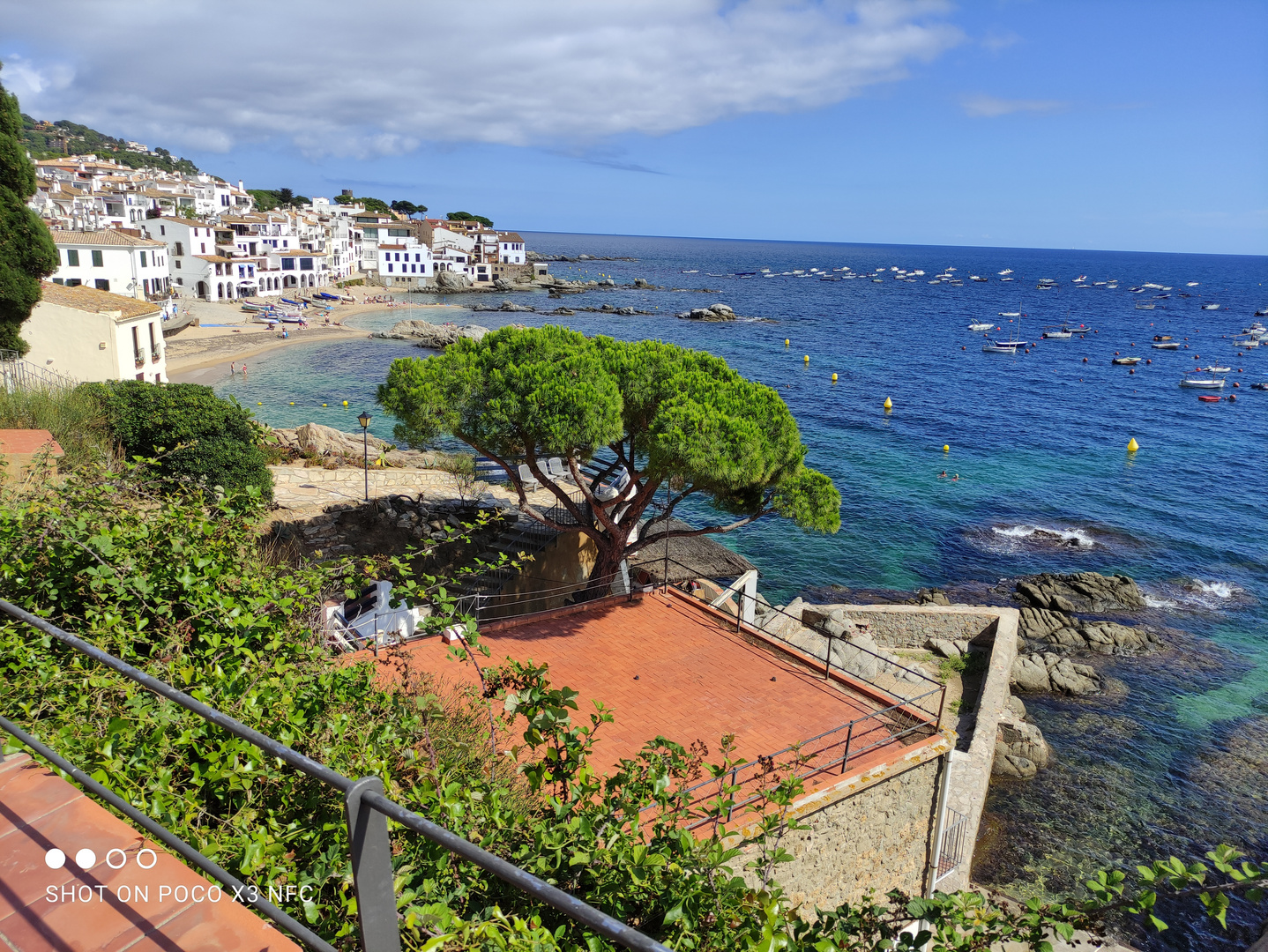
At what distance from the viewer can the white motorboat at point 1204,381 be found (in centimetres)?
6153

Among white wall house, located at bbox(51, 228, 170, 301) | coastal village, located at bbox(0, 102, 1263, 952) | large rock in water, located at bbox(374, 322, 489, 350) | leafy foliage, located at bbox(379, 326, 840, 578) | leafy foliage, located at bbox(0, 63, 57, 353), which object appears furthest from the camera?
large rock in water, located at bbox(374, 322, 489, 350)

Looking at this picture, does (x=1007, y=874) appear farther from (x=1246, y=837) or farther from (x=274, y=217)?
(x=274, y=217)

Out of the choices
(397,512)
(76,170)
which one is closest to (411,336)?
(397,512)

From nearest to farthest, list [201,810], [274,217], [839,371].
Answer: [201,810]
[839,371]
[274,217]

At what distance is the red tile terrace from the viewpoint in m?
10.3

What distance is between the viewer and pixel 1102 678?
21.4 metres

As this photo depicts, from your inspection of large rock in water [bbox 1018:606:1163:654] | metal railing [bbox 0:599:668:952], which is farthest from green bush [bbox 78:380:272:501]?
large rock in water [bbox 1018:606:1163:654]

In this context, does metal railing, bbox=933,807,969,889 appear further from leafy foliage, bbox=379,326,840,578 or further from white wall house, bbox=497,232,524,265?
white wall house, bbox=497,232,524,265

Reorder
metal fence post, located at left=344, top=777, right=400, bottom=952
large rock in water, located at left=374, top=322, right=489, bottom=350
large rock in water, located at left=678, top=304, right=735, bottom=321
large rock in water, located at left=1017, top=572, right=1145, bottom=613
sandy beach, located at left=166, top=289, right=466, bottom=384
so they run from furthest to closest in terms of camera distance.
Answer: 1. large rock in water, located at left=678, top=304, right=735, bottom=321
2. large rock in water, located at left=374, top=322, right=489, bottom=350
3. sandy beach, located at left=166, top=289, right=466, bottom=384
4. large rock in water, located at left=1017, top=572, right=1145, bottom=613
5. metal fence post, located at left=344, top=777, right=400, bottom=952

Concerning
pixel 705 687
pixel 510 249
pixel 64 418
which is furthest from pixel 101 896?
pixel 510 249

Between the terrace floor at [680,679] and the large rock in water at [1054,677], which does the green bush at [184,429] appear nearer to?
the terrace floor at [680,679]

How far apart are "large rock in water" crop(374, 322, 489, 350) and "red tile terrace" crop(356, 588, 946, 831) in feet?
185

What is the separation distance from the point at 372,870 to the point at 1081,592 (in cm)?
2912

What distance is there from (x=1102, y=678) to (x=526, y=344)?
18313 millimetres
